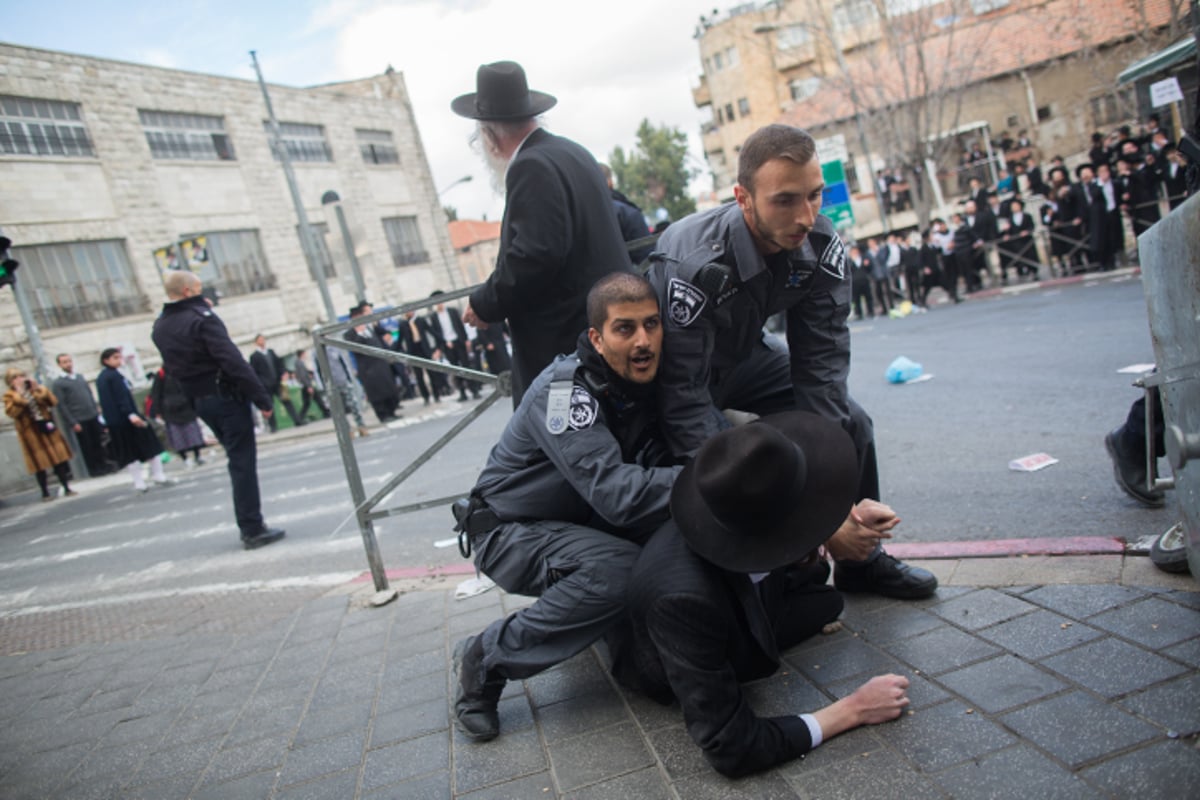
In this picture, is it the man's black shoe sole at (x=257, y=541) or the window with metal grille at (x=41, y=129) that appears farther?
the window with metal grille at (x=41, y=129)

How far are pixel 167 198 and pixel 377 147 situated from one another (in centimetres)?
1099

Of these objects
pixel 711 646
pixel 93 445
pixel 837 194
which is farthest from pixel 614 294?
pixel 93 445

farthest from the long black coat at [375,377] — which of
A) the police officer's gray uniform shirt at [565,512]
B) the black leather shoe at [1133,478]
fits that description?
the black leather shoe at [1133,478]

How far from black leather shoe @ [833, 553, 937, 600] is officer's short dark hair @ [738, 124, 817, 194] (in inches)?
58.8

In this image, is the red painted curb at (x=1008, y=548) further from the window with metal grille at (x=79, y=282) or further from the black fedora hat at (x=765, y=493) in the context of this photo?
the window with metal grille at (x=79, y=282)

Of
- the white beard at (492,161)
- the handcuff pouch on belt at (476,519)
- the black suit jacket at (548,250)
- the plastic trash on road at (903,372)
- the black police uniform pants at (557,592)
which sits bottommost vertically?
the plastic trash on road at (903,372)

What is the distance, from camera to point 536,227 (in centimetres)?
310

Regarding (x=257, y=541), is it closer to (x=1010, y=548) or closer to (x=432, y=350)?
(x=1010, y=548)

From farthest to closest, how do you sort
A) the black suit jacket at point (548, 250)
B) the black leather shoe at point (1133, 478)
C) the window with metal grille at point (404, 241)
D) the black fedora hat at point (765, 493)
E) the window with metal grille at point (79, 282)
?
the window with metal grille at point (404, 241), the window with metal grille at point (79, 282), the black leather shoe at point (1133, 478), the black suit jacket at point (548, 250), the black fedora hat at point (765, 493)

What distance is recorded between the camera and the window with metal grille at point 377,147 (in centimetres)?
3338

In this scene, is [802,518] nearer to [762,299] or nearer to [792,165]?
[762,299]

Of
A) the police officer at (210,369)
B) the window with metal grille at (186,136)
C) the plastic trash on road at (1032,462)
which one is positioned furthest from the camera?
the window with metal grille at (186,136)

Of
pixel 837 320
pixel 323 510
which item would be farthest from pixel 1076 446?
pixel 323 510

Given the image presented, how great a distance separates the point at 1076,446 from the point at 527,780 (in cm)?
388
